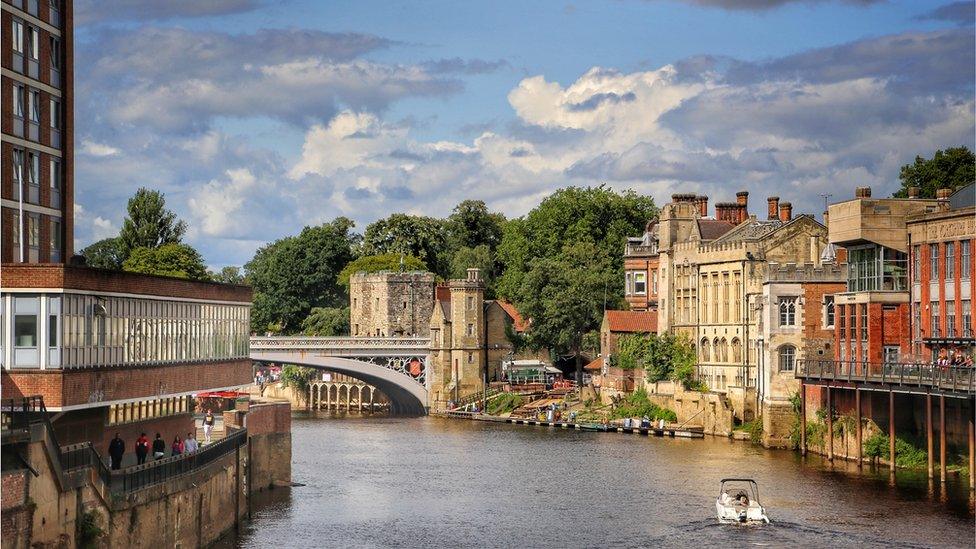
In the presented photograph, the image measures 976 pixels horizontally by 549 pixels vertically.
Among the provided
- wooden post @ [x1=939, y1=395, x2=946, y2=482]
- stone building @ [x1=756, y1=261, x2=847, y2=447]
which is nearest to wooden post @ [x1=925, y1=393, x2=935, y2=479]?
wooden post @ [x1=939, y1=395, x2=946, y2=482]

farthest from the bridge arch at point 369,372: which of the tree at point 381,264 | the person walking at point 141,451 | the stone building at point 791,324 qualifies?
the person walking at point 141,451

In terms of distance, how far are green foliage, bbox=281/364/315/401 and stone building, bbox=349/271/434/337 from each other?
6.83 metres

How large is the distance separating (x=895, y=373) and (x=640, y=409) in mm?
35818

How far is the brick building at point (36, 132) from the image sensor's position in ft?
179

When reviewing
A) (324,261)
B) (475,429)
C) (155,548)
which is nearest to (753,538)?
(155,548)

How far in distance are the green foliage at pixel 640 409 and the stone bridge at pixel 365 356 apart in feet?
73.0

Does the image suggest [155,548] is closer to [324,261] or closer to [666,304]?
[666,304]

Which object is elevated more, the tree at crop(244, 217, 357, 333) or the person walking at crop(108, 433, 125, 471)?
the tree at crop(244, 217, 357, 333)

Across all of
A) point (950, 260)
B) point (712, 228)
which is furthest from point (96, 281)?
point (712, 228)

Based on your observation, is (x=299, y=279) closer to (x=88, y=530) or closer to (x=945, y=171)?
(x=945, y=171)

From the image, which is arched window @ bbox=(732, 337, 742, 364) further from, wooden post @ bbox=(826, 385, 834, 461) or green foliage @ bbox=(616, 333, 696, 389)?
wooden post @ bbox=(826, 385, 834, 461)

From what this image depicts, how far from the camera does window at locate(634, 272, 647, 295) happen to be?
126000mm

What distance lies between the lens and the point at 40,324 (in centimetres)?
4547

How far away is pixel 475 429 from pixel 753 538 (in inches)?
2125
